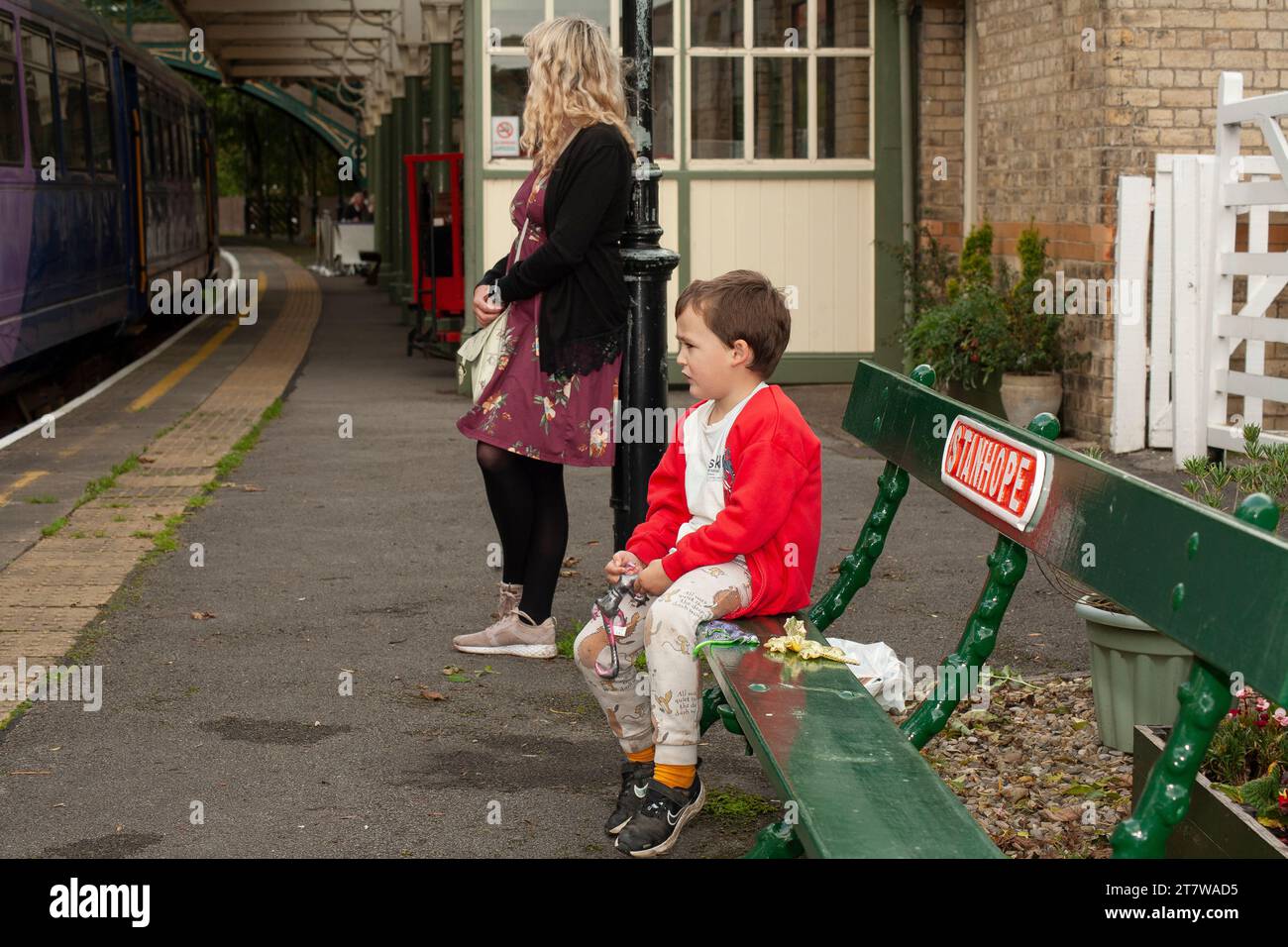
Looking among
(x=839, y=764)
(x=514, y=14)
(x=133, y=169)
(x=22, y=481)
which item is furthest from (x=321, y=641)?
(x=133, y=169)

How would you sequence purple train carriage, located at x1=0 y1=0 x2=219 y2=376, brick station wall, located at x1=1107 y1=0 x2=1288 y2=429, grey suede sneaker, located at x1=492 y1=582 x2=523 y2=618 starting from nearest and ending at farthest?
grey suede sneaker, located at x1=492 y1=582 x2=523 y2=618
brick station wall, located at x1=1107 y1=0 x2=1288 y2=429
purple train carriage, located at x1=0 y1=0 x2=219 y2=376

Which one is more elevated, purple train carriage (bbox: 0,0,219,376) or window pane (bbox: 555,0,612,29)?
window pane (bbox: 555,0,612,29)

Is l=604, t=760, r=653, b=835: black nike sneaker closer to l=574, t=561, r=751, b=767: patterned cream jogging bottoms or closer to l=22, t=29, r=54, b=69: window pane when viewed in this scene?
l=574, t=561, r=751, b=767: patterned cream jogging bottoms

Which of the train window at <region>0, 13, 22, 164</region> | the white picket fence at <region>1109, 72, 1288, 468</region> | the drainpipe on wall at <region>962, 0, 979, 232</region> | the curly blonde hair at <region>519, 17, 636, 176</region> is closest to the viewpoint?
the curly blonde hair at <region>519, 17, 636, 176</region>

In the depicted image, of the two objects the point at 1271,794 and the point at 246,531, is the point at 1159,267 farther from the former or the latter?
the point at 1271,794

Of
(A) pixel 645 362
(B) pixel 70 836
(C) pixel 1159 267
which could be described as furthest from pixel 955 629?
(C) pixel 1159 267

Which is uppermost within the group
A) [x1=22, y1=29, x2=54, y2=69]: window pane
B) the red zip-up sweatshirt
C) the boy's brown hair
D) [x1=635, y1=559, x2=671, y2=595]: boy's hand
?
[x1=22, y1=29, x2=54, y2=69]: window pane

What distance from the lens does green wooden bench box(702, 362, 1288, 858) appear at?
2596 mm

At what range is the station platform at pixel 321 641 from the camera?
13.9 feet

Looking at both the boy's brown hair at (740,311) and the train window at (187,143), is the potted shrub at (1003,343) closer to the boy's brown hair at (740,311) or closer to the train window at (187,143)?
the boy's brown hair at (740,311)

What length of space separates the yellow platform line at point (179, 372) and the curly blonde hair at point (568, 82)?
8.03m

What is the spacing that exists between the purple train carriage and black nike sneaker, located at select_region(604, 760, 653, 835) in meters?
8.12

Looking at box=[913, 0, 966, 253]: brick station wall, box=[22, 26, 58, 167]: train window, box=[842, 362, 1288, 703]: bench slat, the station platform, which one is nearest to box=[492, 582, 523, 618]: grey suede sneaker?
the station platform

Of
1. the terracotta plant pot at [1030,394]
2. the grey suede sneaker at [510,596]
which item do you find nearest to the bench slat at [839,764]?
the grey suede sneaker at [510,596]
